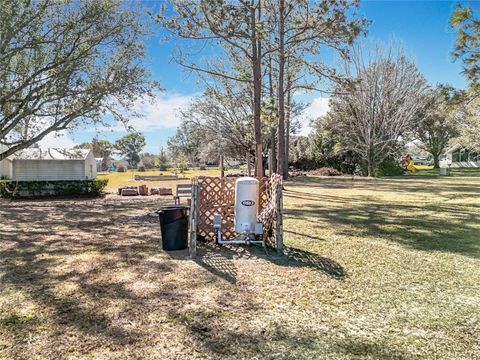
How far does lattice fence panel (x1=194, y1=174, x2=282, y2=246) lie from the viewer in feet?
21.1

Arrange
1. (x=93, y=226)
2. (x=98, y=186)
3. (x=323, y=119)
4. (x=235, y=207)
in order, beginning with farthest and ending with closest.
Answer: (x=323, y=119)
(x=98, y=186)
(x=93, y=226)
(x=235, y=207)

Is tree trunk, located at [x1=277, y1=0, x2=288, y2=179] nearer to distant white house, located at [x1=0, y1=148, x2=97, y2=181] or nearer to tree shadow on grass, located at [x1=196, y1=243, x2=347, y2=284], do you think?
tree shadow on grass, located at [x1=196, y1=243, x2=347, y2=284]

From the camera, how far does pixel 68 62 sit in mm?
11969

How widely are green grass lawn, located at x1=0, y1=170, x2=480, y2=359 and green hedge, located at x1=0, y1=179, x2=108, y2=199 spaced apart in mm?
12140

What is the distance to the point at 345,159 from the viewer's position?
30328 millimetres

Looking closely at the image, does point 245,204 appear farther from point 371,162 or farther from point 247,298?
point 371,162

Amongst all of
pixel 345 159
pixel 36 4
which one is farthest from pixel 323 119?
pixel 36 4

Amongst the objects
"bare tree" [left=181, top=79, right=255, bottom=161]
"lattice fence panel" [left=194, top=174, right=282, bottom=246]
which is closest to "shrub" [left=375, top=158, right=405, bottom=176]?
"bare tree" [left=181, top=79, right=255, bottom=161]

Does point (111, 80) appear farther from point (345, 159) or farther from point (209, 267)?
point (345, 159)

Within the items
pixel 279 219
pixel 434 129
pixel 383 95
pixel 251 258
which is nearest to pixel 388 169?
pixel 383 95

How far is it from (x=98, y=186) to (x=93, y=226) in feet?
37.1

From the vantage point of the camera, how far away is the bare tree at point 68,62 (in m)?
10.8

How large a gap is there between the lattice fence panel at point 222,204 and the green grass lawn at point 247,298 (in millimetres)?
680

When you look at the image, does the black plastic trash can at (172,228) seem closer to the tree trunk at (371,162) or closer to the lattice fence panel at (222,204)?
the lattice fence panel at (222,204)
